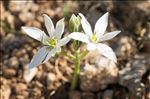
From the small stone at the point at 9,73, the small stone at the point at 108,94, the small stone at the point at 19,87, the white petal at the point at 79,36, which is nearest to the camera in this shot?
the white petal at the point at 79,36

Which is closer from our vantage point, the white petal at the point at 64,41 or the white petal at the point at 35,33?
the white petal at the point at 64,41

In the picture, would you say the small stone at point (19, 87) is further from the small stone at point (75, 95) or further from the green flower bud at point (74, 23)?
the green flower bud at point (74, 23)

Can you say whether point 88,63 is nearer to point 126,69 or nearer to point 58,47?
point 126,69

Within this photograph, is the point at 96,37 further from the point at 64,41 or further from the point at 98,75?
the point at 98,75

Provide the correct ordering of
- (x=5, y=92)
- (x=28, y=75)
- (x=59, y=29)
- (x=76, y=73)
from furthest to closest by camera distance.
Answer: (x=28, y=75), (x=5, y=92), (x=76, y=73), (x=59, y=29)

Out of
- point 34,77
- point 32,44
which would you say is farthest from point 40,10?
point 34,77

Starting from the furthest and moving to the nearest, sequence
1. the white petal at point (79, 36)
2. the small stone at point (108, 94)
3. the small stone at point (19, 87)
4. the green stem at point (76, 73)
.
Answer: the small stone at point (19, 87) < the small stone at point (108, 94) < the green stem at point (76, 73) < the white petal at point (79, 36)

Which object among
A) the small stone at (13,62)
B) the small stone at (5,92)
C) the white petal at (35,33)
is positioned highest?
the white petal at (35,33)

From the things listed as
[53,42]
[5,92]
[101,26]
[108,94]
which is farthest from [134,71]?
[5,92]

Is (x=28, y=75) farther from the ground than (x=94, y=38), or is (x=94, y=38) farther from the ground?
(x=94, y=38)

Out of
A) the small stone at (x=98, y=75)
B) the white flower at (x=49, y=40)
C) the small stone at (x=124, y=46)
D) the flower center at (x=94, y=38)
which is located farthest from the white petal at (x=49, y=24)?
the small stone at (x=124, y=46)

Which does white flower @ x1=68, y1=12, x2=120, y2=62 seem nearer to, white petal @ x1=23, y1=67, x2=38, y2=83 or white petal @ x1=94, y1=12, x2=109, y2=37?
white petal @ x1=94, y1=12, x2=109, y2=37
